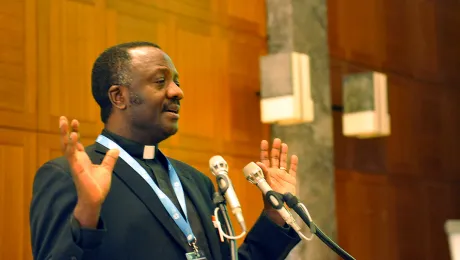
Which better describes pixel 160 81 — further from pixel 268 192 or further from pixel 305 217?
pixel 305 217

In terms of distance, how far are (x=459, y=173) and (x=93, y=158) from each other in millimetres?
6134

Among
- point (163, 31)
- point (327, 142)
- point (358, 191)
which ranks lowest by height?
point (358, 191)

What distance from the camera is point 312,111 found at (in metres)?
5.71

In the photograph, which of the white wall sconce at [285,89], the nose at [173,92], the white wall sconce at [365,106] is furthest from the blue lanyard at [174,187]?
the white wall sconce at [365,106]

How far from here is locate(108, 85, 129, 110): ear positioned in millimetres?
2752

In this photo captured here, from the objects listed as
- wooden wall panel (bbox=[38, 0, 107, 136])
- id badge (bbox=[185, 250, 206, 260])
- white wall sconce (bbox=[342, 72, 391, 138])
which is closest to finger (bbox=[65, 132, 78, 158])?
id badge (bbox=[185, 250, 206, 260])

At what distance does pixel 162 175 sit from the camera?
2.70 metres

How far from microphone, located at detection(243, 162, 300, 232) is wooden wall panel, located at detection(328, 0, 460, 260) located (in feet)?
13.6

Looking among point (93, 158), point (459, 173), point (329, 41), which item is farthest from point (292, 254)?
point (93, 158)

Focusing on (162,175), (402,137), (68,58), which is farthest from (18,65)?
(402,137)

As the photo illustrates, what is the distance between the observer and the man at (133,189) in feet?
7.23

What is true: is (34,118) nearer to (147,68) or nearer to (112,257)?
(147,68)

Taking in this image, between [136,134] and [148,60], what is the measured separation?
27 centimetres

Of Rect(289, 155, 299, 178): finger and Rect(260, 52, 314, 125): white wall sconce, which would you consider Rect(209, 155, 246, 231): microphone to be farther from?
Rect(260, 52, 314, 125): white wall sconce
